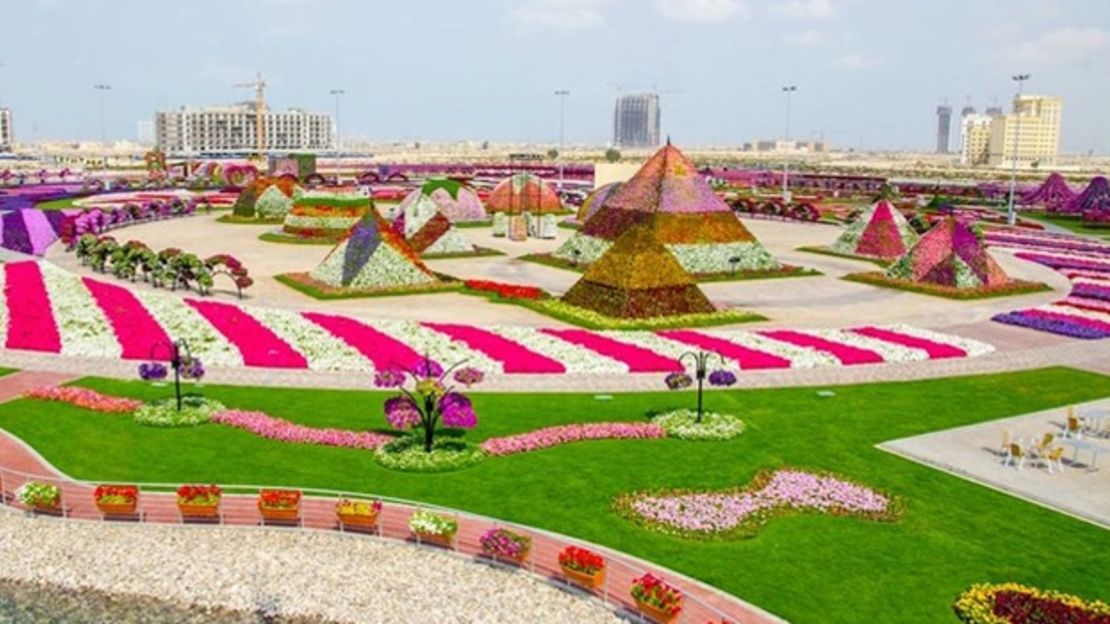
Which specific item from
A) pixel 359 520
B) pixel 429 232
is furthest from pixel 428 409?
pixel 429 232

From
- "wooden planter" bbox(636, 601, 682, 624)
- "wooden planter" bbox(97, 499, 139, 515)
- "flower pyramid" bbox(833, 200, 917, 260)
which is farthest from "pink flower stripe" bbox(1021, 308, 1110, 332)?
"wooden planter" bbox(97, 499, 139, 515)

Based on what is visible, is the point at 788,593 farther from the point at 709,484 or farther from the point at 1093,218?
the point at 1093,218

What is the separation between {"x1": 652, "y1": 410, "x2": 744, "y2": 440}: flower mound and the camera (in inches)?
920

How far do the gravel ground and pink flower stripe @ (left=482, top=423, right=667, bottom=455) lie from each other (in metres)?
5.24

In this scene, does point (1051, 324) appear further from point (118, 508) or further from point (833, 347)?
point (118, 508)

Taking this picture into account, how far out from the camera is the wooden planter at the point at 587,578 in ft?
51.1

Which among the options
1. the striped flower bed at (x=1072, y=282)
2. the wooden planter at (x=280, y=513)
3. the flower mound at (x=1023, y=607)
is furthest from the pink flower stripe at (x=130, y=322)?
the striped flower bed at (x=1072, y=282)

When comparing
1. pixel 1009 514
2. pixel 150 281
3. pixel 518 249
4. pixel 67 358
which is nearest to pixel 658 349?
pixel 1009 514

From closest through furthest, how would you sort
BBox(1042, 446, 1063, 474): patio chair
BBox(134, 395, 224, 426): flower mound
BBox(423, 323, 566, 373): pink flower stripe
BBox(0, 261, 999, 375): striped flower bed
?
BBox(1042, 446, 1063, 474): patio chair, BBox(134, 395, 224, 426): flower mound, BBox(423, 323, 566, 373): pink flower stripe, BBox(0, 261, 999, 375): striped flower bed

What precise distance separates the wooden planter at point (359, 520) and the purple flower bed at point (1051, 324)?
29353mm

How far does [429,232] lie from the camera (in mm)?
55906

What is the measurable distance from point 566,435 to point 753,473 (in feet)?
15.1

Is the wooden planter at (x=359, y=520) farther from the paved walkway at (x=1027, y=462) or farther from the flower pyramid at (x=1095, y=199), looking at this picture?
the flower pyramid at (x=1095, y=199)

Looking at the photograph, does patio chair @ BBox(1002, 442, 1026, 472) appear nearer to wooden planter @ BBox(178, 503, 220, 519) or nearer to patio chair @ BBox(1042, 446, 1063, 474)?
patio chair @ BBox(1042, 446, 1063, 474)
